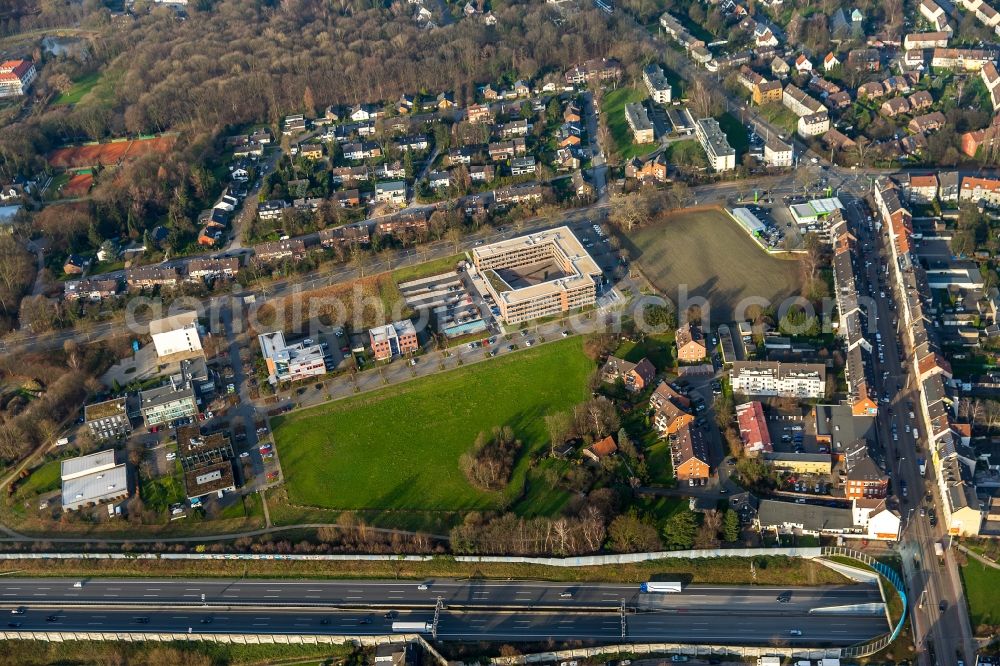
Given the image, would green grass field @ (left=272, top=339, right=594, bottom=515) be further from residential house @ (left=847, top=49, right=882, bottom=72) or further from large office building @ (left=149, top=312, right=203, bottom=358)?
residential house @ (left=847, top=49, right=882, bottom=72)

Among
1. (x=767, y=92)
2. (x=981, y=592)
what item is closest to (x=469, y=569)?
(x=981, y=592)

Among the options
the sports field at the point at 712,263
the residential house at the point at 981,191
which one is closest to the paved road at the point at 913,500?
the sports field at the point at 712,263

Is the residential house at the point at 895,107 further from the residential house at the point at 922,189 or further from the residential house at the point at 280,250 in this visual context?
the residential house at the point at 280,250

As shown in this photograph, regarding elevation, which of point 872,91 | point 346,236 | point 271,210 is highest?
point 872,91

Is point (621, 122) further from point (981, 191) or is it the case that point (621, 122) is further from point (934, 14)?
point (934, 14)

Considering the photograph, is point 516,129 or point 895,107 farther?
point 516,129

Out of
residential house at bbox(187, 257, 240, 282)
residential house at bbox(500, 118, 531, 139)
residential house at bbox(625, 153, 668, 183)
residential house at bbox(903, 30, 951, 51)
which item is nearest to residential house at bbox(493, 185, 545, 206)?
residential house at bbox(625, 153, 668, 183)
